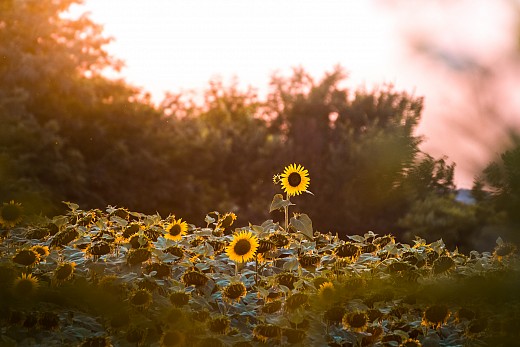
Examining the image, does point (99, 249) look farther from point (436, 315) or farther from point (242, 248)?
point (436, 315)

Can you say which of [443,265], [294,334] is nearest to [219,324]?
[294,334]

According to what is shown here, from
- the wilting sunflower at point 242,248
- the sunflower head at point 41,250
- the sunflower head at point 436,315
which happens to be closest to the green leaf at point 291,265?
the wilting sunflower at point 242,248

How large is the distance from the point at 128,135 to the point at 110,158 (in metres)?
1.17

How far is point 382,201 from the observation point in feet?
5.94

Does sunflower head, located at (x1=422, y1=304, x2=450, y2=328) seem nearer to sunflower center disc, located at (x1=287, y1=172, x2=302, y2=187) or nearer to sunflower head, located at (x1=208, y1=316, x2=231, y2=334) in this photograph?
sunflower head, located at (x1=208, y1=316, x2=231, y2=334)

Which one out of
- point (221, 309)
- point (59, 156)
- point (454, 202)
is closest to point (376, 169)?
point (454, 202)

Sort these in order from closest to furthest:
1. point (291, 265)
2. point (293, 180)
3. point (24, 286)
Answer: point (24, 286)
point (291, 265)
point (293, 180)

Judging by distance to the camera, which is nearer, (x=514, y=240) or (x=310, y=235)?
(x=514, y=240)

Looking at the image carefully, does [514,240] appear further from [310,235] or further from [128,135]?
[128,135]

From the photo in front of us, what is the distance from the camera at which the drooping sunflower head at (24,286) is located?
92.6 inches

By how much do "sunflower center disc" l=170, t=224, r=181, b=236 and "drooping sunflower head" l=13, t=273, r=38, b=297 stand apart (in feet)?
3.17

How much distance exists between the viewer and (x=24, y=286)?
7.87ft

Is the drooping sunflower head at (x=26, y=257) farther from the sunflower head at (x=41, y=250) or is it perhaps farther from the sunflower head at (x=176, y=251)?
the sunflower head at (x=176, y=251)

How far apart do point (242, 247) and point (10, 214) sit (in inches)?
42.5
